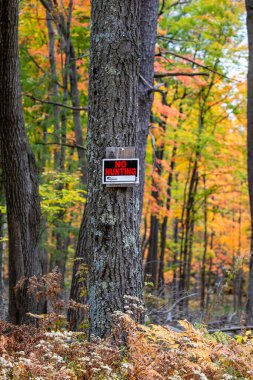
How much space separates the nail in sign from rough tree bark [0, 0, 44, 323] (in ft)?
8.87

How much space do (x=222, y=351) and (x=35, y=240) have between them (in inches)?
161

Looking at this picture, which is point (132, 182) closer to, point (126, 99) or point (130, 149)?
point (130, 149)

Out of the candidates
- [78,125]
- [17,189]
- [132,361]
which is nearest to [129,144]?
[132,361]

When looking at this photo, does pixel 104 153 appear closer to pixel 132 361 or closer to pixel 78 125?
pixel 132 361

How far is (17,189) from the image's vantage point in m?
6.29

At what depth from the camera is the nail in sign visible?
391cm

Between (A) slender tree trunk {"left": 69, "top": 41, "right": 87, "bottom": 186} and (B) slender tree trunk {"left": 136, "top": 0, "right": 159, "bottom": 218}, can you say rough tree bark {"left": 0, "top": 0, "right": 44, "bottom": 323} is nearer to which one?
(B) slender tree trunk {"left": 136, "top": 0, "right": 159, "bottom": 218}

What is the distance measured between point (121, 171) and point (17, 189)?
2793mm

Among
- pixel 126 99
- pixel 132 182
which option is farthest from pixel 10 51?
pixel 132 182

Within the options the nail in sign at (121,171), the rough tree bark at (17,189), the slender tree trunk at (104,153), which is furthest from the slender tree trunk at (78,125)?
the nail in sign at (121,171)

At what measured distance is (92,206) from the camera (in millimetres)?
4004

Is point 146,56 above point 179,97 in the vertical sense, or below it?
below

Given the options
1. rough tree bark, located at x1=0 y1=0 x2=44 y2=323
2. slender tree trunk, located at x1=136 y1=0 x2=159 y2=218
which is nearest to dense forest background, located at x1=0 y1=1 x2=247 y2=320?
rough tree bark, located at x1=0 y1=0 x2=44 y2=323

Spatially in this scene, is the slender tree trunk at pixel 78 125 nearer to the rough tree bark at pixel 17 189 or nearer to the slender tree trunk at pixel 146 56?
the rough tree bark at pixel 17 189
